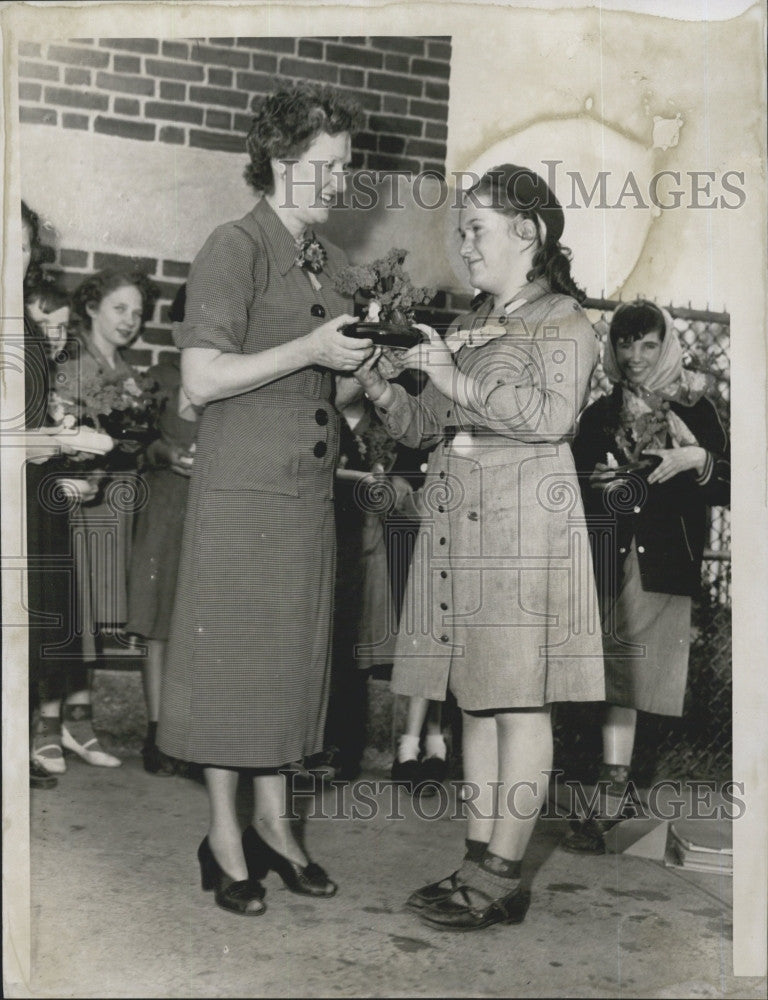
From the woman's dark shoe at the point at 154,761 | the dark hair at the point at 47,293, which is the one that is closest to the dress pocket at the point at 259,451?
the dark hair at the point at 47,293

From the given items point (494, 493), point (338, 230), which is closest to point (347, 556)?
point (494, 493)

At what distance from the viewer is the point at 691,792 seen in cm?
405

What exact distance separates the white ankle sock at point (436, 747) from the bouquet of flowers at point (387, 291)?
1.46 meters

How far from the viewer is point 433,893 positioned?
3.79 meters

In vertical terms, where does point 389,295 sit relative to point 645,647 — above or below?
above

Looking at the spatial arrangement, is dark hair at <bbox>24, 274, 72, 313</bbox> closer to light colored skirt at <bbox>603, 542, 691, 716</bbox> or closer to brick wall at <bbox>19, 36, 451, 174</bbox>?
brick wall at <bbox>19, 36, 451, 174</bbox>

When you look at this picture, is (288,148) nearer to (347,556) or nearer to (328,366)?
(328,366)

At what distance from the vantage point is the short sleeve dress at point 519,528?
147 inches

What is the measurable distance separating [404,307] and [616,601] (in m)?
1.24

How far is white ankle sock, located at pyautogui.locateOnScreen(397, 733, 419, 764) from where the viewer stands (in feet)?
13.8

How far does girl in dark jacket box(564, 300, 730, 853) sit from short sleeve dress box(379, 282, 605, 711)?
0.17 m

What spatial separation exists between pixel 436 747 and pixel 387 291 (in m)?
1.67

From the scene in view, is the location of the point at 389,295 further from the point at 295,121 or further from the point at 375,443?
the point at 295,121

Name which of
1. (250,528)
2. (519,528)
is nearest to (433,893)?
(519,528)
